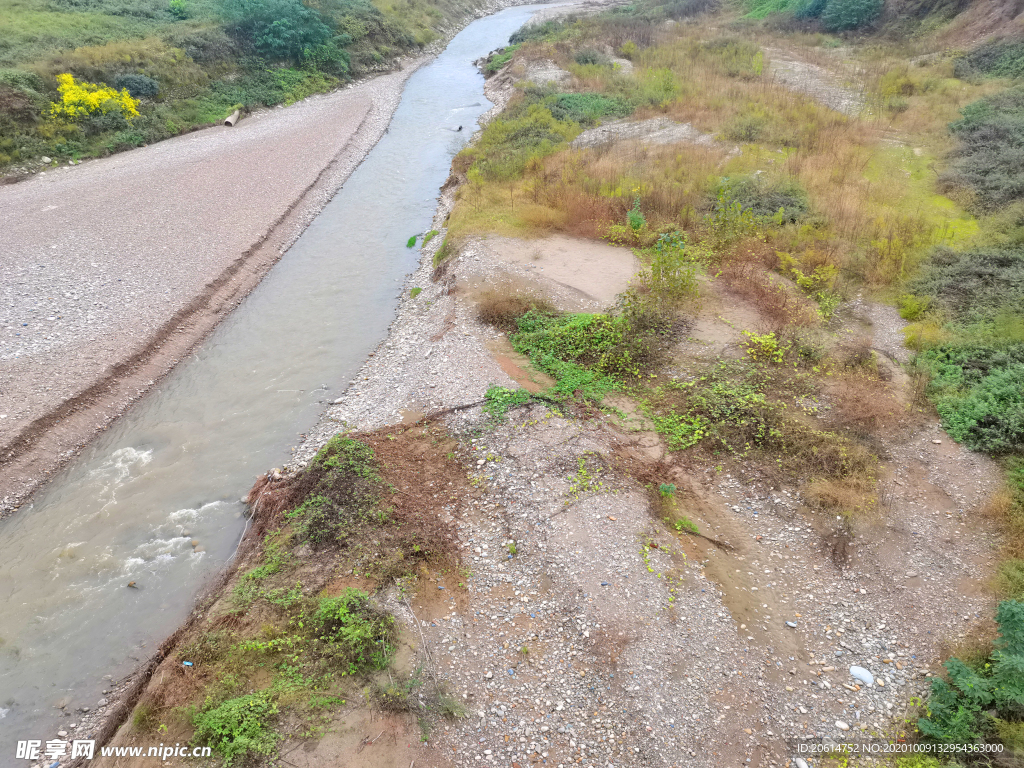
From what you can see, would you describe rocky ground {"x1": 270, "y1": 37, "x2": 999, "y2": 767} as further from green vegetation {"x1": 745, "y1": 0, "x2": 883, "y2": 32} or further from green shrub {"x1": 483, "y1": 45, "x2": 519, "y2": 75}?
green vegetation {"x1": 745, "y1": 0, "x2": 883, "y2": 32}

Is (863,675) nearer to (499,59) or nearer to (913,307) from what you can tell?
(913,307)

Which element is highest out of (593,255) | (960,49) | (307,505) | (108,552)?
(960,49)

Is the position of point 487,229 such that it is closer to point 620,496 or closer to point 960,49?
point 620,496

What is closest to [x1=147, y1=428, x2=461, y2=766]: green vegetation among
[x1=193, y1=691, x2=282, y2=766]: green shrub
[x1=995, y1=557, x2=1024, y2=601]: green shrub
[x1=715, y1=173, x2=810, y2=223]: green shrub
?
[x1=193, y1=691, x2=282, y2=766]: green shrub

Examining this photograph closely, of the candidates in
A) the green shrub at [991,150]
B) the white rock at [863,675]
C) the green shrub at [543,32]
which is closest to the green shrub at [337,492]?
the white rock at [863,675]

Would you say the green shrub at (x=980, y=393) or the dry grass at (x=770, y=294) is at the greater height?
the dry grass at (x=770, y=294)

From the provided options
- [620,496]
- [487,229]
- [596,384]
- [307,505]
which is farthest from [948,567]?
[487,229]

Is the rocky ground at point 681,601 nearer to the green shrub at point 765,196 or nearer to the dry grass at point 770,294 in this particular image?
the dry grass at point 770,294
